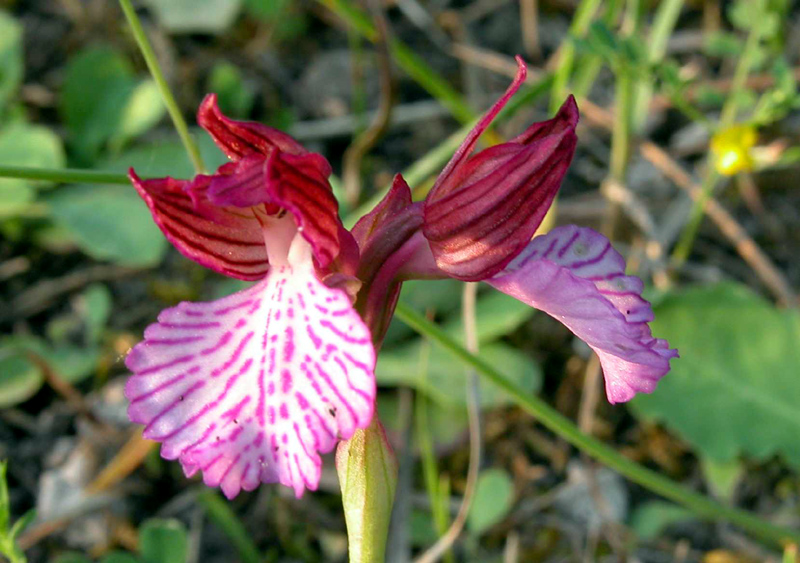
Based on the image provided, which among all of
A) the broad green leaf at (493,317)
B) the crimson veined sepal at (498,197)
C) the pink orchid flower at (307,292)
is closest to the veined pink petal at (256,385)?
the pink orchid flower at (307,292)

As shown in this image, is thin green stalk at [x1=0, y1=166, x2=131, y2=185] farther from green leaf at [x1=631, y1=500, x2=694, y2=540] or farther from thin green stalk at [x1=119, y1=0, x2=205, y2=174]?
green leaf at [x1=631, y1=500, x2=694, y2=540]

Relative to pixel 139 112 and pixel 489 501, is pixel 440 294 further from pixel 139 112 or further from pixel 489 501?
pixel 139 112

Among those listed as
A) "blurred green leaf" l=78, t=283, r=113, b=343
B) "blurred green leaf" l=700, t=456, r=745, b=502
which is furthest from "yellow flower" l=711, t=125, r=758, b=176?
"blurred green leaf" l=78, t=283, r=113, b=343

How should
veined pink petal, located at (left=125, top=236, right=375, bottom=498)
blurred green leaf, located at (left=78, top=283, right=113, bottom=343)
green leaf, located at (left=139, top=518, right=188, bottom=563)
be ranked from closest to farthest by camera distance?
veined pink petal, located at (left=125, top=236, right=375, bottom=498)
green leaf, located at (left=139, top=518, right=188, bottom=563)
blurred green leaf, located at (left=78, top=283, right=113, bottom=343)

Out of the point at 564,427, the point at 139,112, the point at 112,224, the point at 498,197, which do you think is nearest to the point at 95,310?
the point at 112,224

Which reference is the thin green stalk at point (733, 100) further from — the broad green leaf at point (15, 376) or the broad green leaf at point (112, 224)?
the broad green leaf at point (15, 376)
